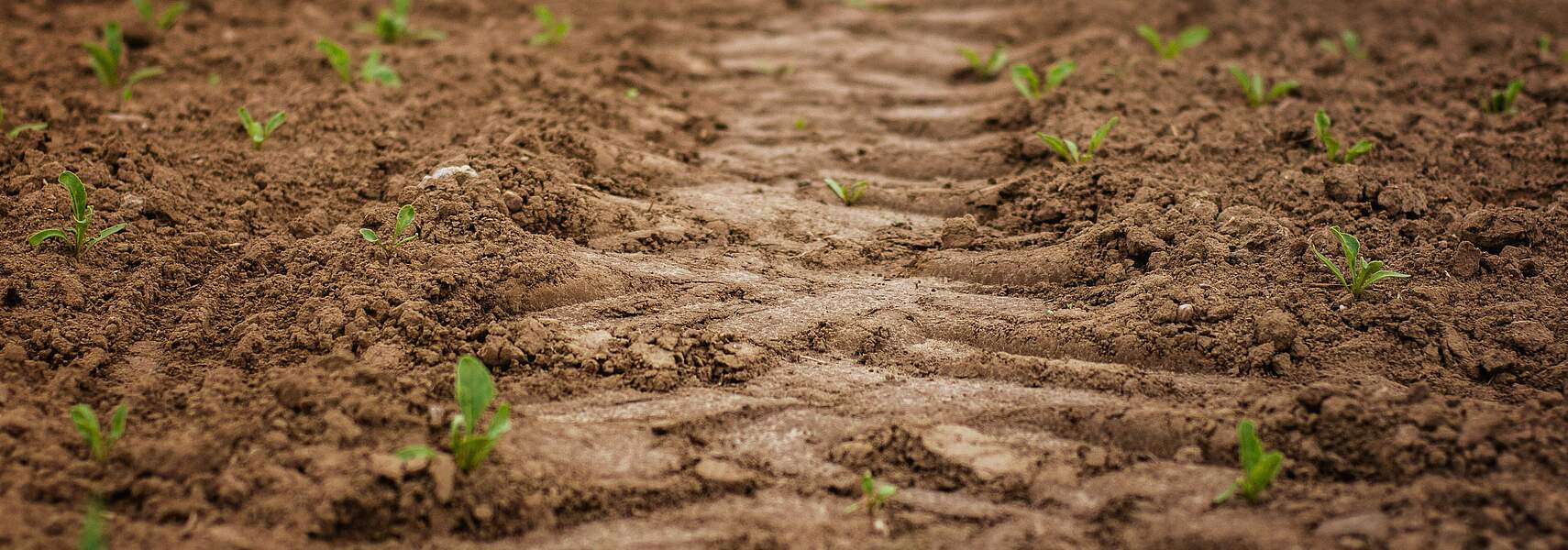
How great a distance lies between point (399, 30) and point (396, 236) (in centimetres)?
194

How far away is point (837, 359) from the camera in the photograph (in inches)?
97.7

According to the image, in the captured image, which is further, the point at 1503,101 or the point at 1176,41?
the point at 1176,41

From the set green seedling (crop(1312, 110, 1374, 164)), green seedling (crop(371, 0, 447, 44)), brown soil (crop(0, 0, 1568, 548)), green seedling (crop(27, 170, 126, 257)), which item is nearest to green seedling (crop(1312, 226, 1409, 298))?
brown soil (crop(0, 0, 1568, 548))

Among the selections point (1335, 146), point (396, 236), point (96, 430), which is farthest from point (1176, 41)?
point (96, 430)

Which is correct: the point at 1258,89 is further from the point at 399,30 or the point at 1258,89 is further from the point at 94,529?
the point at 94,529

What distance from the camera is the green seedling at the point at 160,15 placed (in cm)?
422

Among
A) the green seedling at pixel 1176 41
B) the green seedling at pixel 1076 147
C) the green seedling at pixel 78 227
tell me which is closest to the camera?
the green seedling at pixel 78 227

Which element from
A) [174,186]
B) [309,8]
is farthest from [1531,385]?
[309,8]

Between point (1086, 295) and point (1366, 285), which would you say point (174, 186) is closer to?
point (1086, 295)

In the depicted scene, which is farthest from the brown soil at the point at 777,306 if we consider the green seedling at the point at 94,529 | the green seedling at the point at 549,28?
the green seedling at the point at 549,28

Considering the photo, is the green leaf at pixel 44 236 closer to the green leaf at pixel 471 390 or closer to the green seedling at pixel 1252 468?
the green leaf at pixel 471 390

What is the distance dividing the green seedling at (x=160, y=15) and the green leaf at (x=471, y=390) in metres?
3.19

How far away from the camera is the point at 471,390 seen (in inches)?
81.4

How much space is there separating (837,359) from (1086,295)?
74 cm
